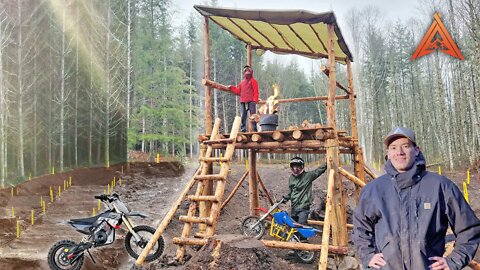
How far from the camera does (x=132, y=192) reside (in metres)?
→ 15.7

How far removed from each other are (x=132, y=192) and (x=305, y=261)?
10.3 meters

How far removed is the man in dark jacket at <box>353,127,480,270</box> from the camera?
2.28 metres

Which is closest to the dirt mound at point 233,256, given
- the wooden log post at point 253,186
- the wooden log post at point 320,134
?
the wooden log post at point 320,134

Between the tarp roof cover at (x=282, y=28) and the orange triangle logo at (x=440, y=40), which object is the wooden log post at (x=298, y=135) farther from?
the orange triangle logo at (x=440, y=40)

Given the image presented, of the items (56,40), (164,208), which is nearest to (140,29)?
(56,40)

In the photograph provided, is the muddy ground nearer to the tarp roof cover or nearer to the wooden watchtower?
the wooden watchtower

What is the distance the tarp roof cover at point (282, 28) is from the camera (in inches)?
261

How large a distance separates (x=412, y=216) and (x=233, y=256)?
2.88 metres

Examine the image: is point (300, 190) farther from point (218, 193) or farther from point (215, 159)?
point (218, 193)

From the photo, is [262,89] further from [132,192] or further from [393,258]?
[393,258]

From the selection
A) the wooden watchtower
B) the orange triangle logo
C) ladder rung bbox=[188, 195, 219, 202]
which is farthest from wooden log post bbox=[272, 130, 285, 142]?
the orange triangle logo

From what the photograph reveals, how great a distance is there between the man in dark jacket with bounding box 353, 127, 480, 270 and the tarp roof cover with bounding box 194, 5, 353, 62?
181 inches

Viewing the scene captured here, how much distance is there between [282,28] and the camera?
757 centimetres

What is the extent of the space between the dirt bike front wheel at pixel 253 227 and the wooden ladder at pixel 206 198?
47.4 inches
